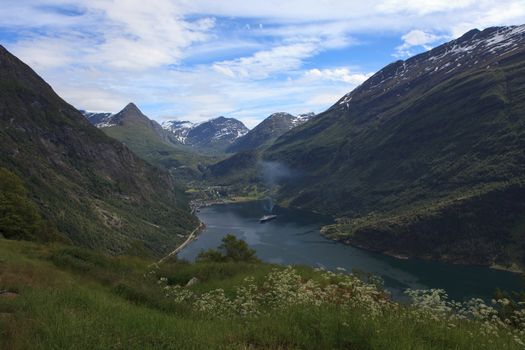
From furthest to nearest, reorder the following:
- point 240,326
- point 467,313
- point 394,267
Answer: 1. point 394,267
2. point 467,313
3. point 240,326

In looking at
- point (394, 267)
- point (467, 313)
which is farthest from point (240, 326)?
point (394, 267)

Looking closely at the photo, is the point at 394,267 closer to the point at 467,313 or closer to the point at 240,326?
the point at 467,313

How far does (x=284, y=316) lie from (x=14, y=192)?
179 ft

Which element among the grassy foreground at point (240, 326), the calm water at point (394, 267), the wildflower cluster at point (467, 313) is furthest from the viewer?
the calm water at point (394, 267)

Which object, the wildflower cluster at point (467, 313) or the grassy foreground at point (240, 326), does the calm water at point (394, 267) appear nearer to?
the wildflower cluster at point (467, 313)

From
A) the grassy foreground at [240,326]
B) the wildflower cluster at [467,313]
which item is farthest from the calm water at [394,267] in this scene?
the grassy foreground at [240,326]

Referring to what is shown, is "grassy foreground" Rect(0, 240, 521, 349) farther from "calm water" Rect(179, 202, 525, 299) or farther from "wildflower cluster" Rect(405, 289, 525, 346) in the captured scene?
"calm water" Rect(179, 202, 525, 299)

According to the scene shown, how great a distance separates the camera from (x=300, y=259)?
162m

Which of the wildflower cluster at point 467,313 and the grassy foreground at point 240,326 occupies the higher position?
the wildflower cluster at point 467,313

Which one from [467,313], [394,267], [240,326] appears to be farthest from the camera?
[394,267]

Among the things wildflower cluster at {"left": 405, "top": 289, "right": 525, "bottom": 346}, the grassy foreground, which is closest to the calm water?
wildflower cluster at {"left": 405, "top": 289, "right": 525, "bottom": 346}

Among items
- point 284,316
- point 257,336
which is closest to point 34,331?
point 257,336

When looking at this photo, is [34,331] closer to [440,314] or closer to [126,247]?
[440,314]

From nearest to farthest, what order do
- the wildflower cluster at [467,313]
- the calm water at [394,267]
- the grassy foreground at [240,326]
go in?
the grassy foreground at [240,326] → the wildflower cluster at [467,313] → the calm water at [394,267]
